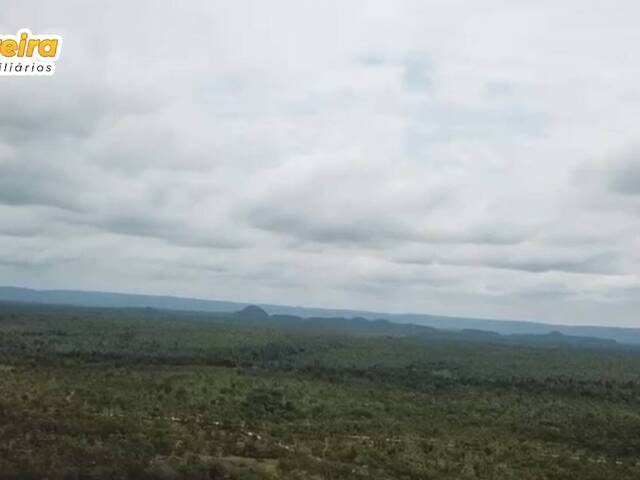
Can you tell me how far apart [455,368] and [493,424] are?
61198mm

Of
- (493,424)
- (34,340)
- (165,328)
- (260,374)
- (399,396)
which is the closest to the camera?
(493,424)

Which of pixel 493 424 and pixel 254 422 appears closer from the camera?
pixel 254 422

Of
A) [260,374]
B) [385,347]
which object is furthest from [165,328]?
[260,374]

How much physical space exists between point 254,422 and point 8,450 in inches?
731

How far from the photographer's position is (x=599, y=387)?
8506cm

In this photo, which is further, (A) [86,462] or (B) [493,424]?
(B) [493,424]

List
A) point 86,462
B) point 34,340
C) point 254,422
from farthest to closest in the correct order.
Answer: point 34,340, point 254,422, point 86,462

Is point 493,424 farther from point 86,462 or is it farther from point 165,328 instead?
point 165,328

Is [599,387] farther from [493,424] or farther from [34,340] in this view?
[34,340]

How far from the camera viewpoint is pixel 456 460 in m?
37.2

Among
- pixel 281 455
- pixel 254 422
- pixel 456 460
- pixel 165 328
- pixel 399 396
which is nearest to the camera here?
pixel 281 455

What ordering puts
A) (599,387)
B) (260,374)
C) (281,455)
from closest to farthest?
(281,455) < (260,374) < (599,387)

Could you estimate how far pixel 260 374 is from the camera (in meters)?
73.0

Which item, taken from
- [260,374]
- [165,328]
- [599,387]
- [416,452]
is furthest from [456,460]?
[165,328]
